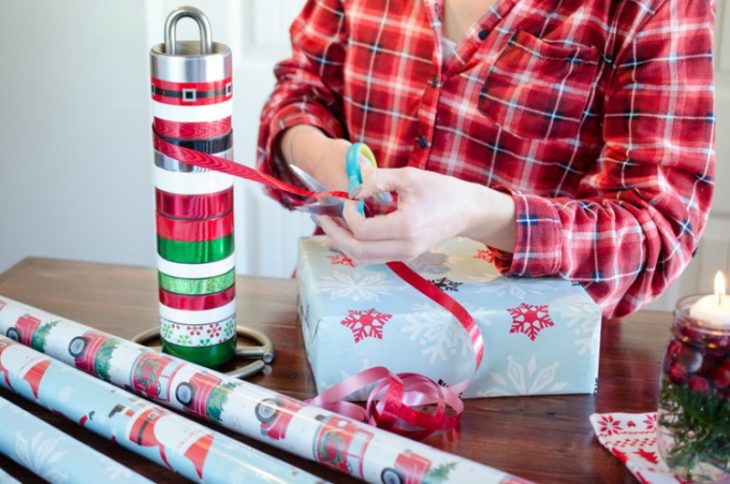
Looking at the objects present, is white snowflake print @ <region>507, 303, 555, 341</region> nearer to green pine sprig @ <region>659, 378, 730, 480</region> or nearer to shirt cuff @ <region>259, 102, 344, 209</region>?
green pine sprig @ <region>659, 378, 730, 480</region>

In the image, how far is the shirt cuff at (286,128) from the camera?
1.26 meters

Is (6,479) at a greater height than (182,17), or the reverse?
(182,17)

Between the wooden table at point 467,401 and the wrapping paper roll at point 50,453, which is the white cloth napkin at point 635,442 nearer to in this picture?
the wooden table at point 467,401

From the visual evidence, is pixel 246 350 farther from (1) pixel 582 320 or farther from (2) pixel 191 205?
(1) pixel 582 320

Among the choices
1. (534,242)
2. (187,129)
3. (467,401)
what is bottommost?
(467,401)

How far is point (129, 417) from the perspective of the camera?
74 cm

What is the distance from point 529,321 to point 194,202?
0.30m

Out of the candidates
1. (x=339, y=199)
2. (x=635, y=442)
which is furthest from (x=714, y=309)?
(x=339, y=199)

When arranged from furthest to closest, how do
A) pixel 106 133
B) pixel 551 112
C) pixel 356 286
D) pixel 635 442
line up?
1. pixel 106 133
2. pixel 551 112
3. pixel 356 286
4. pixel 635 442

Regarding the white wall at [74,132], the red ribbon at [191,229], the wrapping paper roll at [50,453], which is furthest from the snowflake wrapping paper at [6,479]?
the white wall at [74,132]

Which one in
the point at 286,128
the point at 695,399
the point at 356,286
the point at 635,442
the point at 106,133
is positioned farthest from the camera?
the point at 106,133

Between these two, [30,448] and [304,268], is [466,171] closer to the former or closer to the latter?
[304,268]

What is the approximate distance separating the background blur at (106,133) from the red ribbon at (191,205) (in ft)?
3.80

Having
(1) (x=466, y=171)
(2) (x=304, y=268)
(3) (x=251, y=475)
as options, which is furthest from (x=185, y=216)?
(1) (x=466, y=171)
